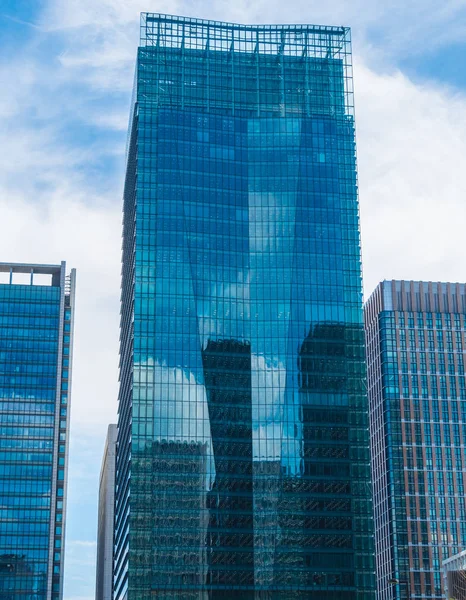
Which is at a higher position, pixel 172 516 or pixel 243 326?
pixel 243 326

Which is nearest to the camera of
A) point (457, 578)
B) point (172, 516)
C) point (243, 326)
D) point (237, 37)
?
point (457, 578)

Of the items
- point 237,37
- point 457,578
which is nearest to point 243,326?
point 457,578

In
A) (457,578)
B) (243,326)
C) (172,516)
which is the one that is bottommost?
(457,578)

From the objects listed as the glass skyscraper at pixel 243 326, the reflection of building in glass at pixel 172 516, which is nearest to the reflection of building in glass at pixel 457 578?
the glass skyscraper at pixel 243 326

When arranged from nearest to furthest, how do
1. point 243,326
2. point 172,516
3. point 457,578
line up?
point 457,578 < point 172,516 < point 243,326

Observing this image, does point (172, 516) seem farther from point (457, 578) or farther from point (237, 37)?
point (237, 37)

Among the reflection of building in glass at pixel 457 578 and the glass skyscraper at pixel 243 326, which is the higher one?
the glass skyscraper at pixel 243 326

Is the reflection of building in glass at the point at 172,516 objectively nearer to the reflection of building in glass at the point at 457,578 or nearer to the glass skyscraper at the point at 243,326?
the glass skyscraper at the point at 243,326

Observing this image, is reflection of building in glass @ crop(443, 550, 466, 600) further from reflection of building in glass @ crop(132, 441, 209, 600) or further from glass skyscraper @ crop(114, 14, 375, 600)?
reflection of building in glass @ crop(132, 441, 209, 600)

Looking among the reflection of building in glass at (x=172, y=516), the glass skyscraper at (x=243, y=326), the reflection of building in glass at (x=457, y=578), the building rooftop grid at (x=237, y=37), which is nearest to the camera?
the reflection of building in glass at (x=457, y=578)

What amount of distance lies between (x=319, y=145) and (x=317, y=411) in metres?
45.7

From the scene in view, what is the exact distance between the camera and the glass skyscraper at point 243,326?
152 m

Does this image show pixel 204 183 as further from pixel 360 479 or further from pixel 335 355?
pixel 360 479

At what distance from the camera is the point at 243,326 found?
16300 cm
